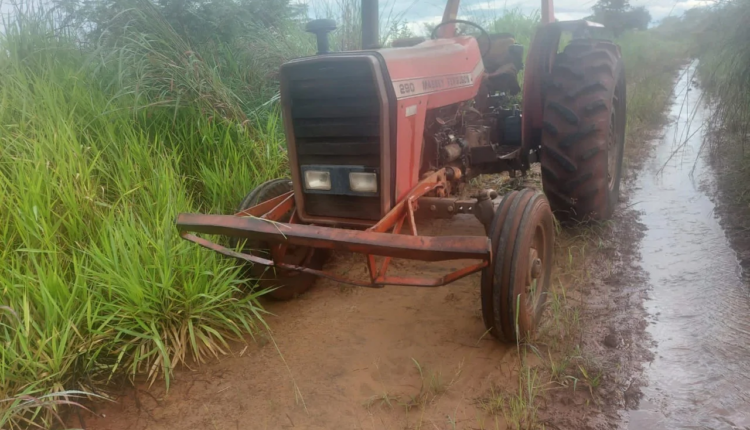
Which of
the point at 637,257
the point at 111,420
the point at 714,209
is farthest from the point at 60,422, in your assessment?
the point at 714,209

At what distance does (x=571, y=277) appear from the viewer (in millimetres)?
3193

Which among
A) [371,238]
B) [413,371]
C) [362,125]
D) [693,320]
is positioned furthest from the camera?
[693,320]

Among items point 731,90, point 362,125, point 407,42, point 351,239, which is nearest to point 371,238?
point 351,239

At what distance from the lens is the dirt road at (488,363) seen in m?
2.08

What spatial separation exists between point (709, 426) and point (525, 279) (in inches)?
33.3

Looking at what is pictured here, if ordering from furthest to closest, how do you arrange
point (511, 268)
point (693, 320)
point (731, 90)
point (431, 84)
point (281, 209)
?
point (731, 90)
point (431, 84)
point (281, 209)
point (693, 320)
point (511, 268)

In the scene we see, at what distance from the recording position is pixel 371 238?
209 centimetres

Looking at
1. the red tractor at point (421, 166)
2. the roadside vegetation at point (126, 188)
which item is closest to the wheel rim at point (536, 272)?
the red tractor at point (421, 166)

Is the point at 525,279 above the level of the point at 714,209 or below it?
above

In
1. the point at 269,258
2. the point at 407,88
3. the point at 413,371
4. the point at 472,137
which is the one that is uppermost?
the point at 407,88

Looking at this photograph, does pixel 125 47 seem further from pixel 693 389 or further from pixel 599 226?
pixel 693 389

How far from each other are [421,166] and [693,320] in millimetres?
1597

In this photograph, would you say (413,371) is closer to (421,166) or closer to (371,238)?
(371,238)

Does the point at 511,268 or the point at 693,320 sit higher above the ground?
the point at 511,268
